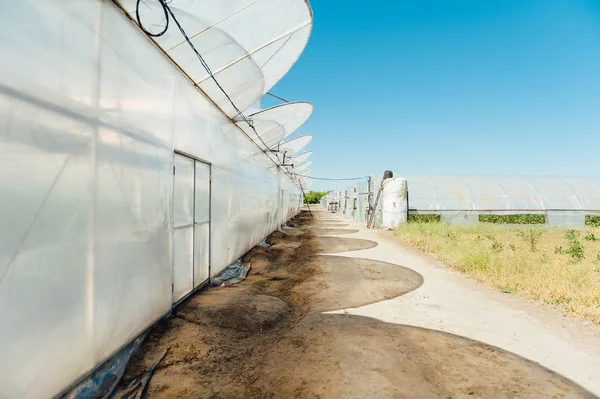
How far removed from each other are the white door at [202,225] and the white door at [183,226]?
0.59ft

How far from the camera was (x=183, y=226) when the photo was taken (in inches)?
175

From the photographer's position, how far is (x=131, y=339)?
10.1 ft

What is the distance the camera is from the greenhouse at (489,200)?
54.4ft

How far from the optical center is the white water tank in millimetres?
15516

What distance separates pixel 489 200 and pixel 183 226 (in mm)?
17621

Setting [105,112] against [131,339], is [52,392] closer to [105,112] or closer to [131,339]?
[131,339]

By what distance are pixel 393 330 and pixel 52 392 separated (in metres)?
3.29

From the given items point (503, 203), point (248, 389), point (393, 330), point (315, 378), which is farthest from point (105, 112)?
point (503, 203)

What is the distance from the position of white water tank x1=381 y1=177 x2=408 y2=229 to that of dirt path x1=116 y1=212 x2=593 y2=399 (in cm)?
1093

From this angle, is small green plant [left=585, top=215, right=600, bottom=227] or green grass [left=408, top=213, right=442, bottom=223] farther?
small green plant [left=585, top=215, right=600, bottom=227]

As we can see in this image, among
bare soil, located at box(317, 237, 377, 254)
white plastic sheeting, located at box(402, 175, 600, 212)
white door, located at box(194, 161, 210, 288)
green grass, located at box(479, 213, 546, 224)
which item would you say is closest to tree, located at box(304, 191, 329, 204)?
white plastic sheeting, located at box(402, 175, 600, 212)

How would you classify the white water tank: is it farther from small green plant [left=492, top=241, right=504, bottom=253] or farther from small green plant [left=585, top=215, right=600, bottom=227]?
small green plant [left=585, top=215, right=600, bottom=227]

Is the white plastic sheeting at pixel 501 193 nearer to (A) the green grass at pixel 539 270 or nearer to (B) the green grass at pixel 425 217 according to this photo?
(B) the green grass at pixel 425 217

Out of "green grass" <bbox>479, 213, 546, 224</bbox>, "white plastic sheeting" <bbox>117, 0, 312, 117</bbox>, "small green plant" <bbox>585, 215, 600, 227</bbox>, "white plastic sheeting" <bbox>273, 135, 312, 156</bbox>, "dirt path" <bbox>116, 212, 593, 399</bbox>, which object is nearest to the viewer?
"dirt path" <bbox>116, 212, 593, 399</bbox>
